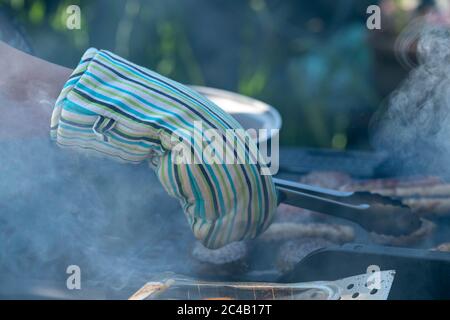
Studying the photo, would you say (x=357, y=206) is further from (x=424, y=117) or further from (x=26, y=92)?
(x=26, y=92)

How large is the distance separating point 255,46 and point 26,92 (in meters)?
Result: 3.29

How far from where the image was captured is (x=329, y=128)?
4.96m

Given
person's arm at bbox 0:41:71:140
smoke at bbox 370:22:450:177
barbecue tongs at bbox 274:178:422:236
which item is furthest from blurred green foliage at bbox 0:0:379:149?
person's arm at bbox 0:41:71:140

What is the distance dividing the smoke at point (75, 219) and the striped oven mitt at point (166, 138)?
0.86ft

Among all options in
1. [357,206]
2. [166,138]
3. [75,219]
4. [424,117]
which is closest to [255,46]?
[424,117]

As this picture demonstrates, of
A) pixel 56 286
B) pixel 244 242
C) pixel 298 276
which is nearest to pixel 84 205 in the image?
pixel 56 286

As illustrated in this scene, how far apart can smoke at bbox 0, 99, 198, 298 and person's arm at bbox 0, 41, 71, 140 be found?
31mm

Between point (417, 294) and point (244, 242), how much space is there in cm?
66

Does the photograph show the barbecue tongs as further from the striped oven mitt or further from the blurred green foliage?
the blurred green foliage

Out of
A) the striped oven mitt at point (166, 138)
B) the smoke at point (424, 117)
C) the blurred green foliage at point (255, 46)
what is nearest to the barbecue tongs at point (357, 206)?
the striped oven mitt at point (166, 138)

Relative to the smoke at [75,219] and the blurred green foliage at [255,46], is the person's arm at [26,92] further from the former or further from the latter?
the blurred green foliage at [255,46]

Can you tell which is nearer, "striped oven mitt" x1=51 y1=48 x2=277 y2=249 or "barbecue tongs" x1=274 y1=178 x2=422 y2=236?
"striped oven mitt" x1=51 y1=48 x2=277 y2=249

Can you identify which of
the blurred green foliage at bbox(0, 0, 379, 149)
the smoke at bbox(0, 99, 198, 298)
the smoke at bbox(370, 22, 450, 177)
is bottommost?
the smoke at bbox(0, 99, 198, 298)

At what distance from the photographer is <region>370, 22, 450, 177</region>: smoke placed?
2.49 metres
